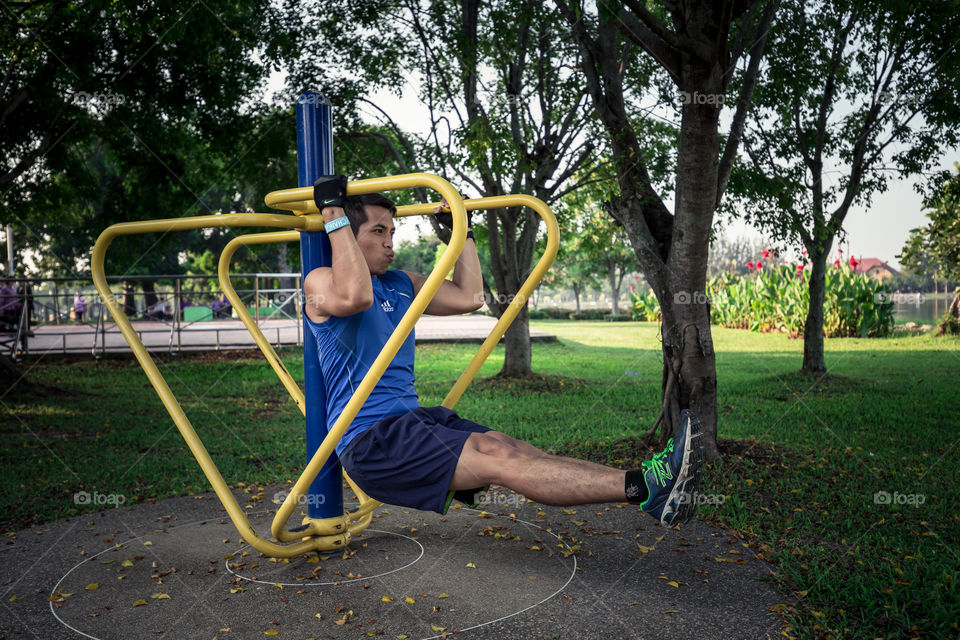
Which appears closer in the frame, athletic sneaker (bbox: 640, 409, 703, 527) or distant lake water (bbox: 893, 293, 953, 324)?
athletic sneaker (bbox: 640, 409, 703, 527)

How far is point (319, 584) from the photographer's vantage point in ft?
10.6

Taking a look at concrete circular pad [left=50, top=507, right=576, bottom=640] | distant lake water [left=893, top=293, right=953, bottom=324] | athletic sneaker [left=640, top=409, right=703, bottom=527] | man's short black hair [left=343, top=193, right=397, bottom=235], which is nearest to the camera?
athletic sneaker [left=640, top=409, right=703, bottom=527]

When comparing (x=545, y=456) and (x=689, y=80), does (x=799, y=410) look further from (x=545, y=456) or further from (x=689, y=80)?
(x=545, y=456)

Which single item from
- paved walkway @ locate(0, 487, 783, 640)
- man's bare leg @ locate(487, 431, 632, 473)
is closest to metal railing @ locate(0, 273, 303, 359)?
paved walkway @ locate(0, 487, 783, 640)

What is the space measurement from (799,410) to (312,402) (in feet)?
21.4

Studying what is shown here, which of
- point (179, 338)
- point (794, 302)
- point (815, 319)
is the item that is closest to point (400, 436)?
point (815, 319)

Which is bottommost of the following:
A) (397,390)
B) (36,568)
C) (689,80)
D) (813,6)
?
(36,568)

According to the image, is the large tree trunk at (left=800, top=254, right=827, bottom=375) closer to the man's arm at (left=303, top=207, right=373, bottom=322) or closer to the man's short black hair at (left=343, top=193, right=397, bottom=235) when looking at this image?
the man's short black hair at (left=343, top=193, right=397, bottom=235)

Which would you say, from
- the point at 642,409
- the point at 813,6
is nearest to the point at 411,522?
the point at 642,409

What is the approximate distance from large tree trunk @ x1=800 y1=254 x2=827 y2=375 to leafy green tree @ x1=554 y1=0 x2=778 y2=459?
4488 millimetres

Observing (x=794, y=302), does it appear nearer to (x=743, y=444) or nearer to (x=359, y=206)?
(x=743, y=444)

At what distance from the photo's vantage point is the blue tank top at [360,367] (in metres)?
3.07

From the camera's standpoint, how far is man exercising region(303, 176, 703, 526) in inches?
101

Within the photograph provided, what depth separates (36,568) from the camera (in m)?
3.54
